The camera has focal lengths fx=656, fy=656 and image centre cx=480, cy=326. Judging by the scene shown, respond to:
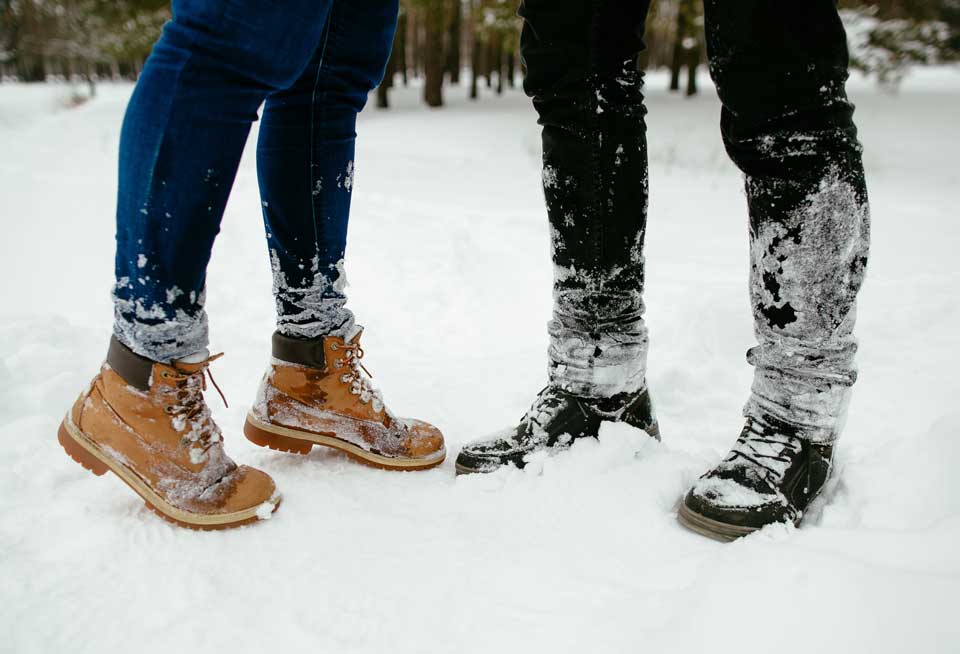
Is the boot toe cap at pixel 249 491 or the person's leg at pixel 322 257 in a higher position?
the person's leg at pixel 322 257

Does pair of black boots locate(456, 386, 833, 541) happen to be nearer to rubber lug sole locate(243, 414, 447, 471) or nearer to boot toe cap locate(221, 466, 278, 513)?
rubber lug sole locate(243, 414, 447, 471)

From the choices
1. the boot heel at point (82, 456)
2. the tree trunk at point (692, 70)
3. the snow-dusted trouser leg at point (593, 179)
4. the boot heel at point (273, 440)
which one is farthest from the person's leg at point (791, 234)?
the tree trunk at point (692, 70)

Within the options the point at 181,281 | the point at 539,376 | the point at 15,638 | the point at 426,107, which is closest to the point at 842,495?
the point at 539,376

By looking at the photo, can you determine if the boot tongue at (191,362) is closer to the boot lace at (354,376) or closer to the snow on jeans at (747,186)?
the boot lace at (354,376)

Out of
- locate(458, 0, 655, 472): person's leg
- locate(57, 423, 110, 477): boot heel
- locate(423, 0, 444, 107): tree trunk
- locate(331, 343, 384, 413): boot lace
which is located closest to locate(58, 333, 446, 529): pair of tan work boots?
locate(57, 423, 110, 477): boot heel

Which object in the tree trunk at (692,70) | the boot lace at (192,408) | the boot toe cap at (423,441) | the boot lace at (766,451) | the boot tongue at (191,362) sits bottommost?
the boot toe cap at (423,441)

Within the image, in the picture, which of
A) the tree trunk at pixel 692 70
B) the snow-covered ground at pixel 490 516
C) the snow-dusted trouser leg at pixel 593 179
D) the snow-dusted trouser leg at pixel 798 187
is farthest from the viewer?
the tree trunk at pixel 692 70

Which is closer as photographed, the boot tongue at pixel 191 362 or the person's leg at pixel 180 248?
the person's leg at pixel 180 248

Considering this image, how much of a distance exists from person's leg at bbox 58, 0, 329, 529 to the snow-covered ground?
9cm

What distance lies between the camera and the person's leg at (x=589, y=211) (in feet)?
3.92

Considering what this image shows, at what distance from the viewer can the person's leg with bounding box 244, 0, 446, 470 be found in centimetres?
121

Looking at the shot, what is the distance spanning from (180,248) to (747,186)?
90 cm

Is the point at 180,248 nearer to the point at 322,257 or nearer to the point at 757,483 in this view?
the point at 322,257

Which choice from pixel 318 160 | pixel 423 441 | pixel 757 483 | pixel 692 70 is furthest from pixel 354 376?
pixel 692 70
